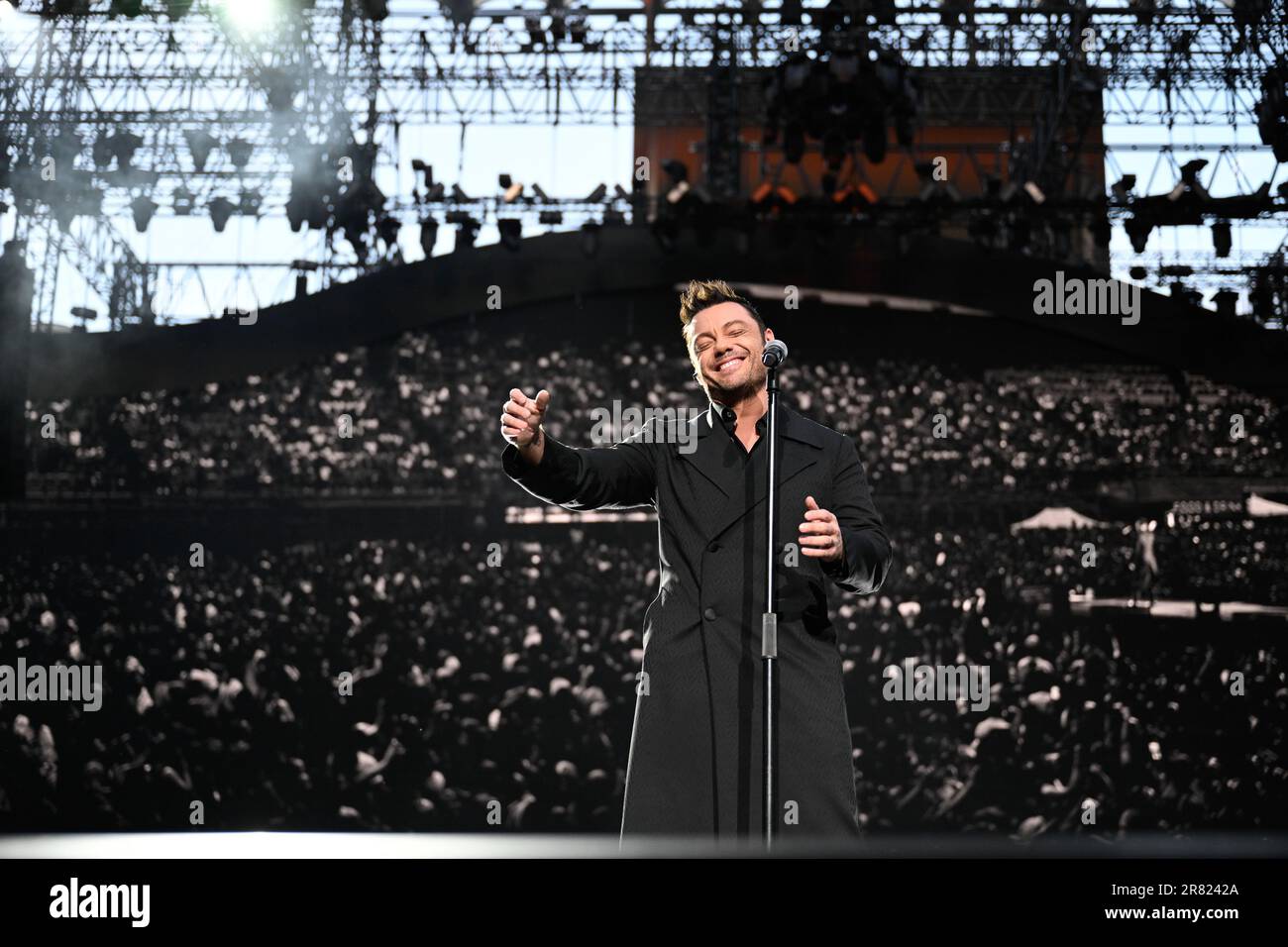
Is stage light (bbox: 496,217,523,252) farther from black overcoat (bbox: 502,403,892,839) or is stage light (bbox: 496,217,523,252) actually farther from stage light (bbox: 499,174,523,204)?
black overcoat (bbox: 502,403,892,839)

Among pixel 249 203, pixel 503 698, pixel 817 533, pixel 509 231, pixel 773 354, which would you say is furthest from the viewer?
pixel 249 203

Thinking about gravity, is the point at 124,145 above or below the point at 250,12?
below

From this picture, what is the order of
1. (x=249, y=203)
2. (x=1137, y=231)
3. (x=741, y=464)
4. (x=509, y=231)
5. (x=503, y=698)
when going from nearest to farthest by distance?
1. (x=741, y=464)
2. (x=503, y=698)
3. (x=1137, y=231)
4. (x=509, y=231)
5. (x=249, y=203)

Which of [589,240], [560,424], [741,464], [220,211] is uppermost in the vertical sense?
[220,211]

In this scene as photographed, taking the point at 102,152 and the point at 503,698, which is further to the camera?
the point at 102,152

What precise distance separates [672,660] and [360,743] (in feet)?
15.9

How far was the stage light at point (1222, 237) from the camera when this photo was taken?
687 cm

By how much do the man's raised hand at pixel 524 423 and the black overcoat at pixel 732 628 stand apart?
29 mm

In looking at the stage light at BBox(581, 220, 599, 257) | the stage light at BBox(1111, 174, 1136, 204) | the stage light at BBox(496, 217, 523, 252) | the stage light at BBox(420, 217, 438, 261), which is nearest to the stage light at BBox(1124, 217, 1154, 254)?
the stage light at BBox(1111, 174, 1136, 204)

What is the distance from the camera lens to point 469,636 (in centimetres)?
657

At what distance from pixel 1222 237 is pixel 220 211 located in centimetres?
640

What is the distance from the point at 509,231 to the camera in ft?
23.1

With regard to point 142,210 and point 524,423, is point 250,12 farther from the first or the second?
point 524,423

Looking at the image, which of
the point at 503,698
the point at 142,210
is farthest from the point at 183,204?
the point at 503,698
